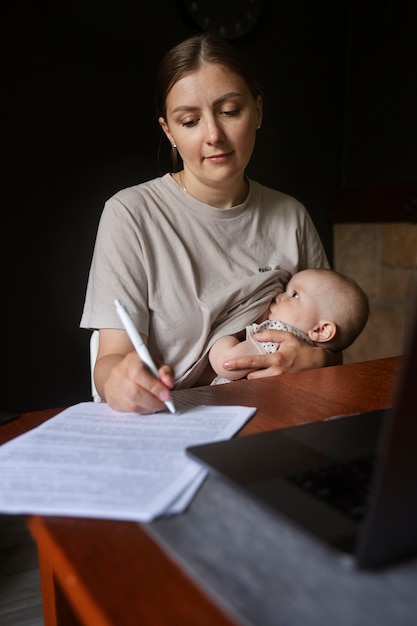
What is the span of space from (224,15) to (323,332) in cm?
186

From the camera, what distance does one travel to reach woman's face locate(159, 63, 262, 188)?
1.33 m

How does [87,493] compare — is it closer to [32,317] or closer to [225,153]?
[225,153]

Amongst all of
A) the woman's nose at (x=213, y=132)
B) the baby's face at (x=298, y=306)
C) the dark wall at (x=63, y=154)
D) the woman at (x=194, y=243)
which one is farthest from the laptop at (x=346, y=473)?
the dark wall at (x=63, y=154)

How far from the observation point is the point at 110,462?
2.03 feet

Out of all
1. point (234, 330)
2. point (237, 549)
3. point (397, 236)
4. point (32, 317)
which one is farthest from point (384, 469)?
point (397, 236)

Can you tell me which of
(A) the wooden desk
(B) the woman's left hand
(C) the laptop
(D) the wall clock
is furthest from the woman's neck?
(D) the wall clock

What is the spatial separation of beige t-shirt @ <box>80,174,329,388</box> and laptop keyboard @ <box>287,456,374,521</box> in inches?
28.0

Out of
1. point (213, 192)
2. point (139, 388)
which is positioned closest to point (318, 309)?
point (213, 192)

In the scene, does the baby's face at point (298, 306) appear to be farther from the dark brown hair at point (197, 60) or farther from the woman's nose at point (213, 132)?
the dark brown hair at point (197, 60)

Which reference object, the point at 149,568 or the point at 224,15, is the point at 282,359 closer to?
the point at 149,568

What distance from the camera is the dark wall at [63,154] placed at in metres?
2.26

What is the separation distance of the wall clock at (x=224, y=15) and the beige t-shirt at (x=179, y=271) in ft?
4.76

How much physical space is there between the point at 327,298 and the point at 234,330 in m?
0.26

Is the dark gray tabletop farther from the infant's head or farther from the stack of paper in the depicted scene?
the infant's head
